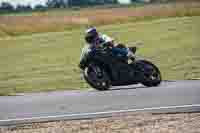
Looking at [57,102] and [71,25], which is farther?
[71,25]

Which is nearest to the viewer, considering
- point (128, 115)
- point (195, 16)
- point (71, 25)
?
point (128, 115)

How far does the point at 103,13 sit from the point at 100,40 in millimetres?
29309

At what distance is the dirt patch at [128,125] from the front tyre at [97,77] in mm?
4238

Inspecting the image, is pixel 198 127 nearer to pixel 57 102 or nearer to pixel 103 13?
pixel 57 102

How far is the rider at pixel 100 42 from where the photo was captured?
532 inches

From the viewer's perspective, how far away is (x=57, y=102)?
11367mm

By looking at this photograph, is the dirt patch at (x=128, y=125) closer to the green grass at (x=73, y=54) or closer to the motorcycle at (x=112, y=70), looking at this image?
the motorcycle at (x=112, y=70)

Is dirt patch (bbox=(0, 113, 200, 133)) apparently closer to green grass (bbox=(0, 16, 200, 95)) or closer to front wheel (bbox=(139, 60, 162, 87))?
front wheel (bbox=(139, 60, 162, 87))

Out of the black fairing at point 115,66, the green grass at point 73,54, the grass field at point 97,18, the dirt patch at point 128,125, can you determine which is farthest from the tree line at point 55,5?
the dirt patch at point 128,125

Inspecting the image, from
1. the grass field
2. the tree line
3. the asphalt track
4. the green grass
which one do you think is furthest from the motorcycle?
the tree line

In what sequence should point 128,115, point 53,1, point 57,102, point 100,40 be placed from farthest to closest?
point 53,1, point 100,40, point 57,102, point 128,115

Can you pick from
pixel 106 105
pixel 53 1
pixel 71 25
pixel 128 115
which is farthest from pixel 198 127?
pixel 53 1

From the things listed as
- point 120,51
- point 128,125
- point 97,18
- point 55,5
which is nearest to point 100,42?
point 120,51

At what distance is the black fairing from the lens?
13.7 metres
